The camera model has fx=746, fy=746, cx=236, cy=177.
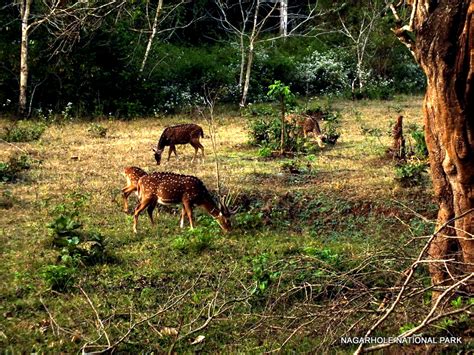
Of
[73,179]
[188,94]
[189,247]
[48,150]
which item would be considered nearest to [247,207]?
[189,247]

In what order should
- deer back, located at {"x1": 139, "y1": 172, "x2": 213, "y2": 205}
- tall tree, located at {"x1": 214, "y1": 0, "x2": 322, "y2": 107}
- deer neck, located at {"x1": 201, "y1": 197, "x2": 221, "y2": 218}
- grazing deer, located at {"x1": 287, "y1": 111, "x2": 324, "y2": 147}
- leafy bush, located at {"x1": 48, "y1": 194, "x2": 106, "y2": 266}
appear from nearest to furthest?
leafy bush, located at {"x1": 48, "y1": 194, "x2": 106, "y2": 266} → deer back, located at {"x1": 139, "y1": 172, "x2": 213, "y2": 205} → deer neck, located at {"x1": 201, "y1": 197, "x2": 221, "y2": 218} → grazing deer, located at {"x1": 287, "y1": 111, "x2": 324, "y2": 147} → tall tree, located at {"x1": 214, "y1": 0, "x2": 322, "y2": 107}

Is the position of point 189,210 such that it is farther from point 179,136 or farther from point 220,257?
point 179,136

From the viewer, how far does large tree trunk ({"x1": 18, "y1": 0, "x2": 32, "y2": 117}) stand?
1977 centimetres

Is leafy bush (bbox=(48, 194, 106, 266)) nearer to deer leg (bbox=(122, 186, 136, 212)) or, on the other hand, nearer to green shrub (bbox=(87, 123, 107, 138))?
deer leg (bbox=(122, 186, 136, 212))

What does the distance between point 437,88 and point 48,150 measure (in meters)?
11.2

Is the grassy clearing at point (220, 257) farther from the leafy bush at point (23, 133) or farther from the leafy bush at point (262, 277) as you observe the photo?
the leafy bush at point (23, 133)

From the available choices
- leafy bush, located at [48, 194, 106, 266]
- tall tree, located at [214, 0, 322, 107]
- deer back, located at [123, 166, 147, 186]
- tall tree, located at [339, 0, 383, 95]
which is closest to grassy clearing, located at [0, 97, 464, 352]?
leafy bush, located at [48, 194, 106, 266]

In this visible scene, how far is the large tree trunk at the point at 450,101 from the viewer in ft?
20.0

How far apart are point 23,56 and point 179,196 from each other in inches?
472

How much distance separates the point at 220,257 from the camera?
8.70 m

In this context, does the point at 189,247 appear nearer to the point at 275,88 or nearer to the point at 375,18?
the point at 275,88

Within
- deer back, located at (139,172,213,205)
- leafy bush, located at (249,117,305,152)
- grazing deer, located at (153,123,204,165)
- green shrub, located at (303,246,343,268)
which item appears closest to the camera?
green shrub, located at (303,246,343,268)

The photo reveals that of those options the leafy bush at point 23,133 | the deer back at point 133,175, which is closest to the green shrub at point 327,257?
the deer back at point 133,175

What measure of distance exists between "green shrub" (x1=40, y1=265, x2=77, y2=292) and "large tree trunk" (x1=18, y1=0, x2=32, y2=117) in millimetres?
13621
